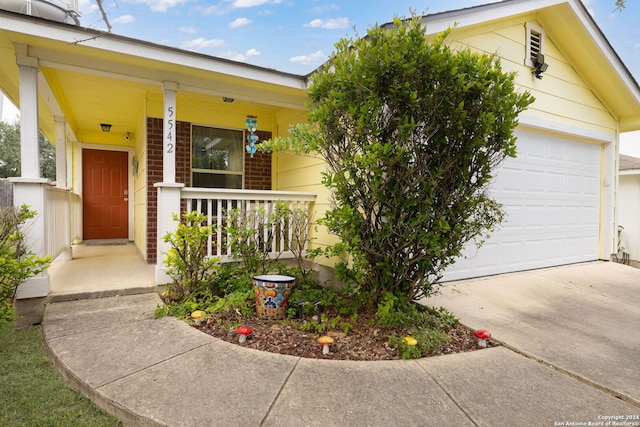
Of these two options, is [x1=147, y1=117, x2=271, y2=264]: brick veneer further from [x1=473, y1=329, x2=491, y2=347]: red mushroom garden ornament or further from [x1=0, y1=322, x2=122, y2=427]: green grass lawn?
[x1=473, y1=329, x2=491, y2=347]: red mushroom garden ornament

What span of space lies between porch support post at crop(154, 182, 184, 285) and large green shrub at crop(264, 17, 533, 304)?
1.83m

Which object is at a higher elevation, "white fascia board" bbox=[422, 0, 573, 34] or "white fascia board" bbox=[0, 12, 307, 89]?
"white fascia board" bbox=[422, 0, 573, 34]

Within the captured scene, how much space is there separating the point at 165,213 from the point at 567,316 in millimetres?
4486

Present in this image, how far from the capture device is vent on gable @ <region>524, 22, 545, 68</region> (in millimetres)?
5559

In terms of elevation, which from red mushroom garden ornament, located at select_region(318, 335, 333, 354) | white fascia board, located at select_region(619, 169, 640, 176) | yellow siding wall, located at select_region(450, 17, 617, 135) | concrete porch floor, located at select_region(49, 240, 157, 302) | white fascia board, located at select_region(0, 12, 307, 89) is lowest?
red mushroom garden ornament, located at select_region(318, 335, 333, 354)

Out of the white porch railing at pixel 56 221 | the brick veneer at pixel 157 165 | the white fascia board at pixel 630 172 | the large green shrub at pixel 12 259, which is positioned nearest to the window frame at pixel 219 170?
the brick veneer at pixel 157 165

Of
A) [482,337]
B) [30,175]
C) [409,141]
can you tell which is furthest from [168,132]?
[482,337]

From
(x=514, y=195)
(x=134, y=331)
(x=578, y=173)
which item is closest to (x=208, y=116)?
(x=134, y=331)

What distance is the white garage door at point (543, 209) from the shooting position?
526 centimetres

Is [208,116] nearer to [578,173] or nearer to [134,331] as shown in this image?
[134,331]

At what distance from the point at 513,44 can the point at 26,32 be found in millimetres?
6038

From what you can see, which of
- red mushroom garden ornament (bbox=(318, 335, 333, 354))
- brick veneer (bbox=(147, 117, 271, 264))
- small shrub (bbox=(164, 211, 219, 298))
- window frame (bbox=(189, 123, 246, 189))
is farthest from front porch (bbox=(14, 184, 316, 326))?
red mushroom garden ornament (bbox=(318, 335, 333, 354))

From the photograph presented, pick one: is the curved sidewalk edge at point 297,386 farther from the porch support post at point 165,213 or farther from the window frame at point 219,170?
the window frame at point 219,170

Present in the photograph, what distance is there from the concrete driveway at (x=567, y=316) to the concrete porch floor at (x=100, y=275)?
3436mm
